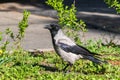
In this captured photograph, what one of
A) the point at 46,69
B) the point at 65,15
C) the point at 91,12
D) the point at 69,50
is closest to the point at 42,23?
the point at 91,12

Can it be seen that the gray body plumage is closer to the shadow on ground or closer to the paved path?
the paved path

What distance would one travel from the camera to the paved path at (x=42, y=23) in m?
12.0

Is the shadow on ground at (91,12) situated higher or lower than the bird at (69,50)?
lower

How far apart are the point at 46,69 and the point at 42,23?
22.4ft

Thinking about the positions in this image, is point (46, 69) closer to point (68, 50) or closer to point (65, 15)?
point (68, 50)

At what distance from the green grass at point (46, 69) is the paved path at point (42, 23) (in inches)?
73.8

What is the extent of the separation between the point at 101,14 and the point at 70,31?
8074mm

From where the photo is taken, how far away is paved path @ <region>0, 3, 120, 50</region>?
12.0 m

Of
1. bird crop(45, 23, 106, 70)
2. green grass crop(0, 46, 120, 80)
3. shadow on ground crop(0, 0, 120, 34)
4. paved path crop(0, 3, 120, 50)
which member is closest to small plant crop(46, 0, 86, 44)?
green grass crop(0, 46, 120, 80)

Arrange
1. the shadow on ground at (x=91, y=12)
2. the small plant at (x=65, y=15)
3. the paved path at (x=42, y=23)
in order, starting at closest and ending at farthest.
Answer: the small plant at (x=65, y=15) < the paved path at (x=42, y=23) < the shadow on ground at (x=91, y=12)

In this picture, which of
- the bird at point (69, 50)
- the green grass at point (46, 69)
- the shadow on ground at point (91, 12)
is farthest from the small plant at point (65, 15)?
the shadow on ground at point (91, 12)

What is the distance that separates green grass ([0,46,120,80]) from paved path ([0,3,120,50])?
1874 mm

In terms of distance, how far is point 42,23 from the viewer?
1502 cm

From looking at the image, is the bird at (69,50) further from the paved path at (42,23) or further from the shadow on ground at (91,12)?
the shadow on ground at (91,12)
